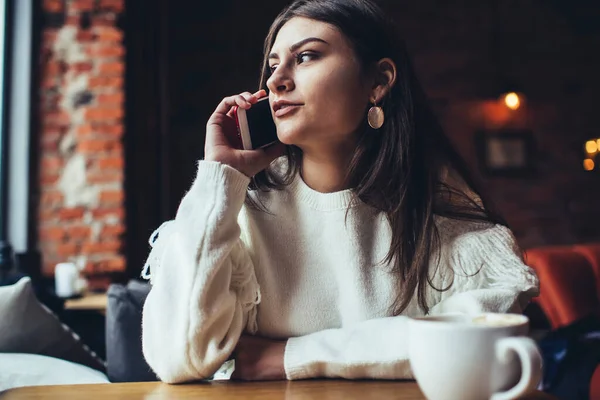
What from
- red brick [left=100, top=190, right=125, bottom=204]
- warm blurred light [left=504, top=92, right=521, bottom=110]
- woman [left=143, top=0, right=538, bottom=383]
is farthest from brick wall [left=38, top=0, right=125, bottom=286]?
warm blurred light [left=504, top=92, right=521, bottom=110]

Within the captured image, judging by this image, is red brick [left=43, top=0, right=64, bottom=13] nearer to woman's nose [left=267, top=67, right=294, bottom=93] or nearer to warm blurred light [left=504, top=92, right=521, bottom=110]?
woman's nose [left=267, top=67, right=294, bottom=93]

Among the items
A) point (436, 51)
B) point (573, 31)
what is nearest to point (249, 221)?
point (436, 51)

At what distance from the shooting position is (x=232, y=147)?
3.46 ft

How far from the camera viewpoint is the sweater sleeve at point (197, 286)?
34.0 inches

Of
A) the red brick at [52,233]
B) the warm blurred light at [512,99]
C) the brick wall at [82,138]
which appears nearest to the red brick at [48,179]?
the brick wall at [82,138]

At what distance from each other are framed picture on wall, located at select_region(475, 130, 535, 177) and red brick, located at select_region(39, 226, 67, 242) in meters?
3.05

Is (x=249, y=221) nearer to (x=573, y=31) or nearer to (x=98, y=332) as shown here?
(x=98, y=332)

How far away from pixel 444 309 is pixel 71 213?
243 centimetres

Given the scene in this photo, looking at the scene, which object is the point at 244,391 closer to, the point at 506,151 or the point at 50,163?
the point at 50,163

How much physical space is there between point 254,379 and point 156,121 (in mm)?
3139

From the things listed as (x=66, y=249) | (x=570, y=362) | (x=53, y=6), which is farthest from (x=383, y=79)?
(x=53, y=6)

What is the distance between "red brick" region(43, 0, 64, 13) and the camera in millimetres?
2977

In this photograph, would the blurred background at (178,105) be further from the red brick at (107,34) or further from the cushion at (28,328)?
the cushion at (28,328)

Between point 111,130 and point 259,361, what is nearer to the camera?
point 259,361
